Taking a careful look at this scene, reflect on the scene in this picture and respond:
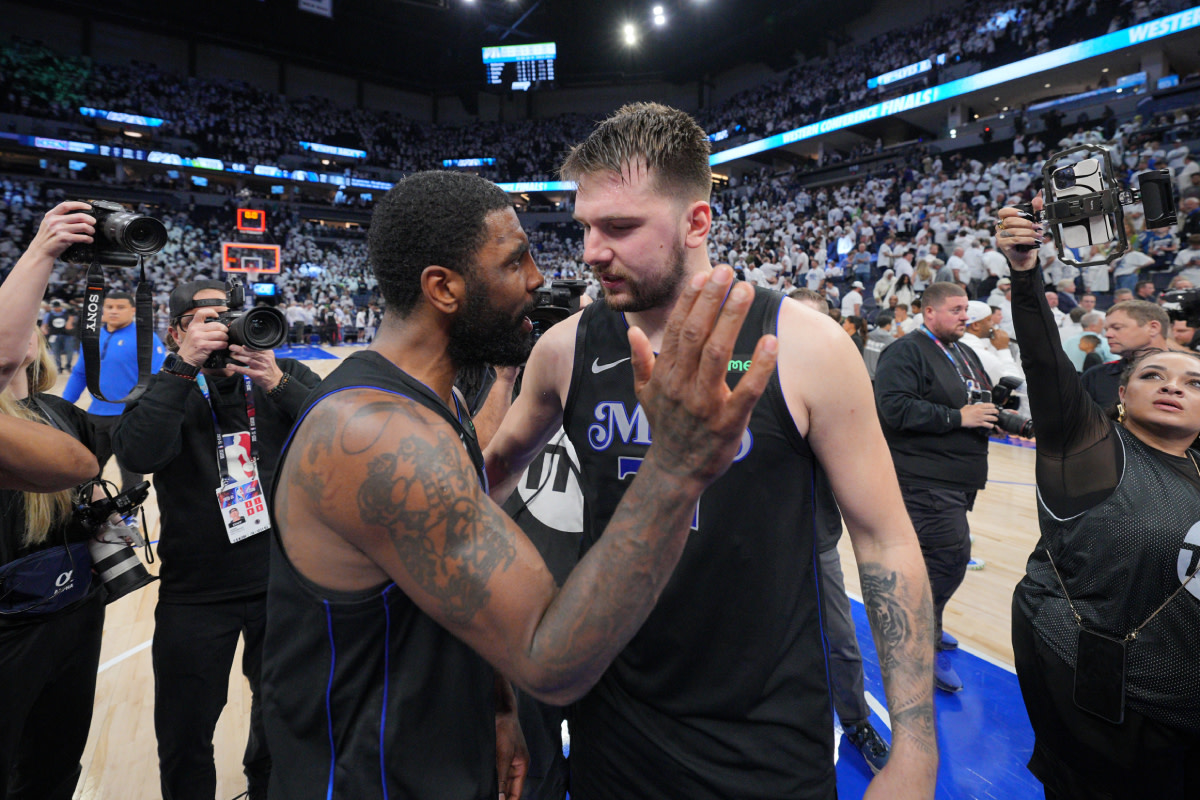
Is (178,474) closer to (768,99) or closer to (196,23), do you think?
(768,99)

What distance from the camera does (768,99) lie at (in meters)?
Result: 28.0

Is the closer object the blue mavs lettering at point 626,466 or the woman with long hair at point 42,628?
the blue mavs lettering at point 626,466

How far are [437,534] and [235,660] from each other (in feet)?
12.5

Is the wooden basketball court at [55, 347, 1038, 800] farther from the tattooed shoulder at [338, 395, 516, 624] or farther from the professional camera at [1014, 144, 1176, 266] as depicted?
the tattooed shoulder at [338, 395, 516, 624]

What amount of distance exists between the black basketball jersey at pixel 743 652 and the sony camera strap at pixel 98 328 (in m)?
1.81

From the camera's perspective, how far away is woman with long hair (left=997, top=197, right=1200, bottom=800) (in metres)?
1.86

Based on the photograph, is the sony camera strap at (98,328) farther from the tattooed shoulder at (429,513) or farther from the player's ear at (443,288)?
the tattooed shoulder at (429,513)

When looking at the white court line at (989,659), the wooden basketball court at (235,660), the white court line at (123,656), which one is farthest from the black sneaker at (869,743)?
the white court line at (123,656)

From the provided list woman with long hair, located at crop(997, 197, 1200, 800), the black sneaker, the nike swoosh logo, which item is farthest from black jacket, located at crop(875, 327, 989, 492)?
the nike swoosh logo

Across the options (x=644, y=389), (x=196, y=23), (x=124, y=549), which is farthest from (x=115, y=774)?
(x=196, y=23)

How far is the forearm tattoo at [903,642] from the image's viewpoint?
4.18 feet

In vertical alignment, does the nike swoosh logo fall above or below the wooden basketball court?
above

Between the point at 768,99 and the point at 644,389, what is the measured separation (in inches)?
1237

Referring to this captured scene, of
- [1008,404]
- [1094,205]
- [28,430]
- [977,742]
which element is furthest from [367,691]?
[1008,404]
